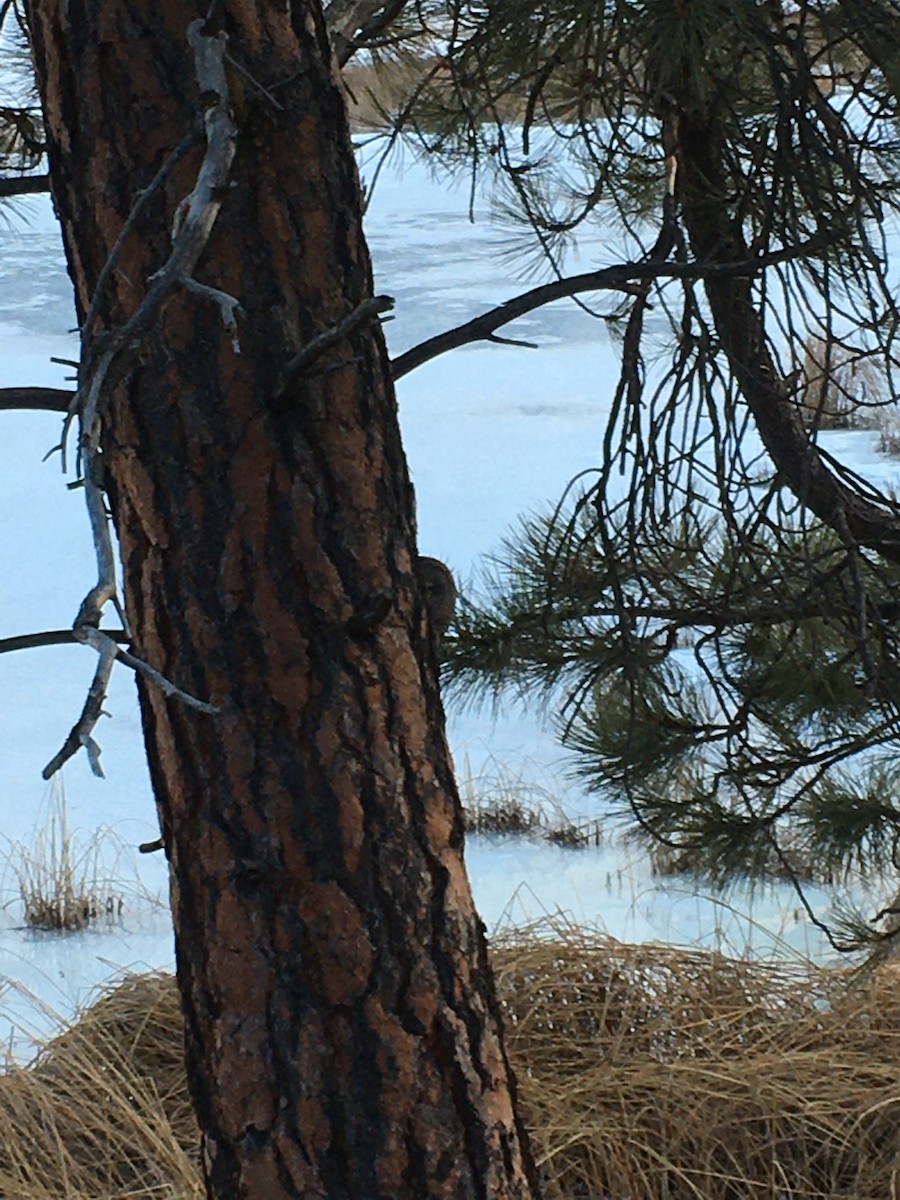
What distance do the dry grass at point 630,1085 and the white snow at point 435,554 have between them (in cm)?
11

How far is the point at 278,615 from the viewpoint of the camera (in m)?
0.76

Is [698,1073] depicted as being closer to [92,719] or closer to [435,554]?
[92,719]

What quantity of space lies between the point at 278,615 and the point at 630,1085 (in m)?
0.97

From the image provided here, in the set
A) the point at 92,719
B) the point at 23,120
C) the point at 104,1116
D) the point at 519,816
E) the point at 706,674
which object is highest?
the point at 23,120

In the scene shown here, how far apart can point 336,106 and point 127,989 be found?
144cm

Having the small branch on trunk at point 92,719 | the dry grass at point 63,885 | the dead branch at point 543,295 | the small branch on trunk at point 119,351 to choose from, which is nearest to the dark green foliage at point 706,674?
the dead branch at point 543,295

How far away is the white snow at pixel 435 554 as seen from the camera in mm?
2350

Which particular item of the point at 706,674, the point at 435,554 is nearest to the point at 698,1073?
the point at 706,674

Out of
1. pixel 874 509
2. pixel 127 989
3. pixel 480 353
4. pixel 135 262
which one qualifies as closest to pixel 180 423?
pixel 135 262

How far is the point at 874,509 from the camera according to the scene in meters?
1.52

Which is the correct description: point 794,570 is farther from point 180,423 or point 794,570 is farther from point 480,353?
point 480,353

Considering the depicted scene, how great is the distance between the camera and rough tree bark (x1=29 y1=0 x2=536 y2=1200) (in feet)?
2.46

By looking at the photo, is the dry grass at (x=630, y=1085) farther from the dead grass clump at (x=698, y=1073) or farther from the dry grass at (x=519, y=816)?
the dry grass at (x=519, y=816)

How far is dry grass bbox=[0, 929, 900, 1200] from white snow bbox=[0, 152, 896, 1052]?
11 centimetres
